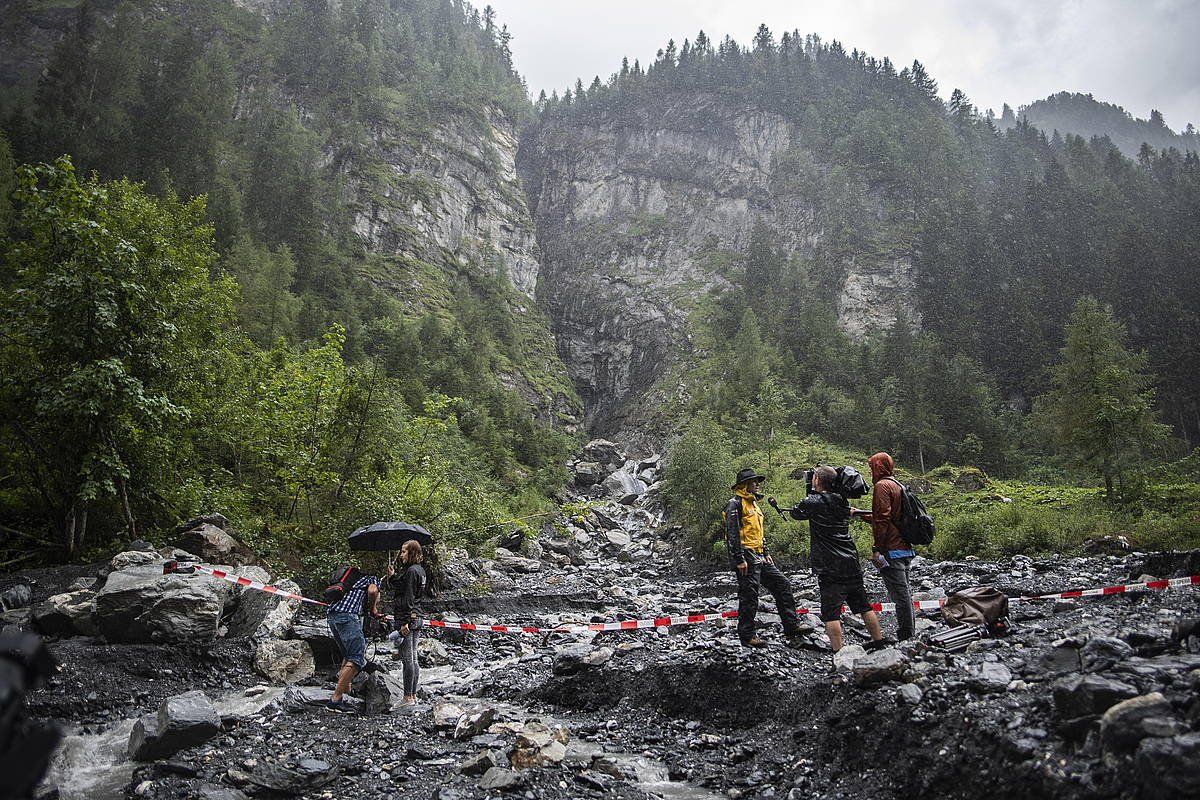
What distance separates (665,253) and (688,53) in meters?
53.3

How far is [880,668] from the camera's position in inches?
219

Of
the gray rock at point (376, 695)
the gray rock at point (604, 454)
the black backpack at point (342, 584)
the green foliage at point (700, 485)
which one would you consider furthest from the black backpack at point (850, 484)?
the gray rock at point (604, 454)

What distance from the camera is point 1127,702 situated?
347 centimetres

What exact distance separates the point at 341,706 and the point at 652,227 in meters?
102

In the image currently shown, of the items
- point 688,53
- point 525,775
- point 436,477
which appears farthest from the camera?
point 688,53

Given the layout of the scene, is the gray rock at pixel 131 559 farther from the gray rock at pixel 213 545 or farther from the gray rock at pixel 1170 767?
the gray rock at pixel 1170 767

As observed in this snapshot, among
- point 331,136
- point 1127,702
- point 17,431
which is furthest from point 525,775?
point 331,136

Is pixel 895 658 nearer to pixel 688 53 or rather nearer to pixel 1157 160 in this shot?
pixel 1157 160

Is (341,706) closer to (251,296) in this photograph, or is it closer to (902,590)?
(902,590)

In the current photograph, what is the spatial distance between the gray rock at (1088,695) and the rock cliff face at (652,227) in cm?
6922

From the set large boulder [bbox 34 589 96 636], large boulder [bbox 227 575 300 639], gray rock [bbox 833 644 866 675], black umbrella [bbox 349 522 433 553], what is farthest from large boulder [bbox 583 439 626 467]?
gray rock [bbox 833 644 866 675]

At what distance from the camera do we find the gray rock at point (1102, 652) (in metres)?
4.30

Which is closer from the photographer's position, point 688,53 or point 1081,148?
point 1081,148

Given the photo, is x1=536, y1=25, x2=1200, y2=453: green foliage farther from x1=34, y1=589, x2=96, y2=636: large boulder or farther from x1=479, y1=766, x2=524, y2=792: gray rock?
x1=34, y1=589, x2=96, y2=636: large boulder
